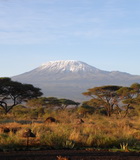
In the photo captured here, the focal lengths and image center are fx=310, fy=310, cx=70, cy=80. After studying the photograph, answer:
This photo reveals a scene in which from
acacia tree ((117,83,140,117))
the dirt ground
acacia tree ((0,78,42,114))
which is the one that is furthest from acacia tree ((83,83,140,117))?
the dirt ground

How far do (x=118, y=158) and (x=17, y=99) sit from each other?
28.2 meters

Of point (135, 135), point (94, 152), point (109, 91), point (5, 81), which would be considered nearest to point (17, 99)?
point (5, 81)

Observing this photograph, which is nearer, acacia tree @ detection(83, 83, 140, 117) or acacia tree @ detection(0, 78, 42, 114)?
acacia tree @ detection(0, 78, 42, 114)

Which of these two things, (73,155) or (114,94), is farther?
(114,94)

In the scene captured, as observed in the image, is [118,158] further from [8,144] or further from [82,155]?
[8,144]

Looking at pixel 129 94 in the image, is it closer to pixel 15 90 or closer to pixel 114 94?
pixel 114 94

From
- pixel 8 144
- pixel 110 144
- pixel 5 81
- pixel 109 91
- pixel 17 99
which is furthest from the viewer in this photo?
pixel 109 91

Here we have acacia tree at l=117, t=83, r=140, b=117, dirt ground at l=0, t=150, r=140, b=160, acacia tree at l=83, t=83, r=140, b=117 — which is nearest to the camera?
dirt ground at l=0, t=150, r=140, b=160

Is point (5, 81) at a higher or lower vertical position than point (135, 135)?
higher

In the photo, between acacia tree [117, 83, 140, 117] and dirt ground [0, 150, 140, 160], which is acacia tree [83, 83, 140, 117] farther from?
dirt ground [0, 150, 140, 160]

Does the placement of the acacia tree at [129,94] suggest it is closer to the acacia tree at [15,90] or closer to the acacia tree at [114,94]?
the acacia tree at [114,94]

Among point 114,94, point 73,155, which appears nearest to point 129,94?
point 114,94

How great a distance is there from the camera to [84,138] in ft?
35.2

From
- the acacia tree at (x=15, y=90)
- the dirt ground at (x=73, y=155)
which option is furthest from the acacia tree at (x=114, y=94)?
the dirt ground at (x=73, y=155)
